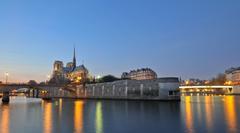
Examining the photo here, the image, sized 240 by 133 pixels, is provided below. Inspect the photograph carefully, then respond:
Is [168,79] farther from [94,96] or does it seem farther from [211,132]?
[211,132]

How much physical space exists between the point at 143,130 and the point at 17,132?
12.9 m

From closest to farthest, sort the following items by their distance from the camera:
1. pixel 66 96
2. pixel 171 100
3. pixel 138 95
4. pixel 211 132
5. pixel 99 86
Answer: pixel 211 132 < pixel 171 100 < pixel 138 95 < pixel 99 86 < pixel 66 96

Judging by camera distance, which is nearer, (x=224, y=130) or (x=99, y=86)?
(x=224, y=130)

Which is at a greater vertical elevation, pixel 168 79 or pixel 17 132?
pixel 168 79

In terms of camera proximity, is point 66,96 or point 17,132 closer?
point 17,132

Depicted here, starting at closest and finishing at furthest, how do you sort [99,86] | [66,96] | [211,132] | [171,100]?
1. [211,132]
2. [171,100]
3. [99,86]
4. [66,96]

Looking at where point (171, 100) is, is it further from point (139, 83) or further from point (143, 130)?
point (143, 130)

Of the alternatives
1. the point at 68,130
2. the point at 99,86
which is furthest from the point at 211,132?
the point at 99,86

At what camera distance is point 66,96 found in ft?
609

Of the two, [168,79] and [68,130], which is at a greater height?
[168,79]

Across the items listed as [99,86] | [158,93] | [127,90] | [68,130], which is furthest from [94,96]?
[68,130]

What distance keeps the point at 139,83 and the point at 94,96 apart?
41.6 m

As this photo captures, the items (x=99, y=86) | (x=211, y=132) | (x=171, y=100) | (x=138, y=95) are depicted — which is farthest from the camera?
(x=99, y=86)

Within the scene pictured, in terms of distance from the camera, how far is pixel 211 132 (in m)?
29.0
